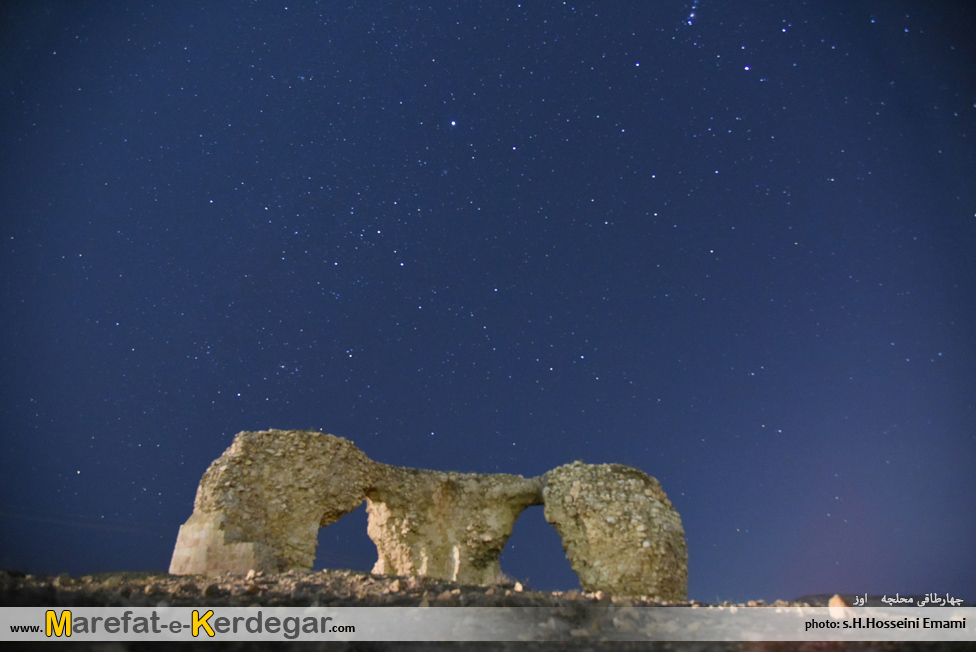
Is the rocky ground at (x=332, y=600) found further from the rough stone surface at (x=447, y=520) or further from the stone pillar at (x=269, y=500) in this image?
the rough stone surface at (x=447, y=520)

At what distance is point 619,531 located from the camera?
10.8 metres

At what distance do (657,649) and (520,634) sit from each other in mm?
865

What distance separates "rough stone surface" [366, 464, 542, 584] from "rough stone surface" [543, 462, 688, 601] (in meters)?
2.02

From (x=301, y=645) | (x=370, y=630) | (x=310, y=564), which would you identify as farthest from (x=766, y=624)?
(x=310, y=564)

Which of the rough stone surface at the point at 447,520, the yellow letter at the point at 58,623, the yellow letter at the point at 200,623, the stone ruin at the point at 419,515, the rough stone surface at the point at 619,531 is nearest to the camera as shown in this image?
the yellow letter at the point at 58,623

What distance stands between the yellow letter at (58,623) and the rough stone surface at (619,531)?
31.8 feet

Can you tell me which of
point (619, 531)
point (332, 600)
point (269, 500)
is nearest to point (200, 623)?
point (332, 600)

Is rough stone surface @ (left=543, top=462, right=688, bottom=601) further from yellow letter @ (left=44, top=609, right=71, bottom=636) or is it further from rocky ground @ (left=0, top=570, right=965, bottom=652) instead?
yellow letter @ (left=44, top=609, right=71, bottom=636)

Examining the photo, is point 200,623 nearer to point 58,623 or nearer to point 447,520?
point 58,623

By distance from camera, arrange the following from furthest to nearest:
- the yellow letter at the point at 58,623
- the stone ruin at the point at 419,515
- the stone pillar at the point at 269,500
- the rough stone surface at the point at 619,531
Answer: the rough stone surface at the point at 619,531 → the stone ruin at the point at 419,515 → the stone pillar at the point at 269,500 → the yellow letter at the point at 58,623

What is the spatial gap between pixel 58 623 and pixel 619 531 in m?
9.90

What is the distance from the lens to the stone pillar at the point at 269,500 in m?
8.59

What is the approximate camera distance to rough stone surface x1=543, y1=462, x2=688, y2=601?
10.4 meters

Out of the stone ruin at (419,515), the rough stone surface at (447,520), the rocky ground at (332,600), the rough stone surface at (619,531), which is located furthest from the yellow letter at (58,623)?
the rough stone surface at (447,520)
